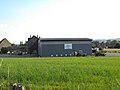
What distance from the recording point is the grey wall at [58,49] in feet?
284

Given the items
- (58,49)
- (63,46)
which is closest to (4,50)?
(58,49)

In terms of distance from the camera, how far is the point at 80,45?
3514 inches

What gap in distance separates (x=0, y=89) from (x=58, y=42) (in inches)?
3003

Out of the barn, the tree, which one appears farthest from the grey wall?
the tree

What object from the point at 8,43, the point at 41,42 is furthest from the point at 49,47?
the point at 8,43

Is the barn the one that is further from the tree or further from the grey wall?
the tree

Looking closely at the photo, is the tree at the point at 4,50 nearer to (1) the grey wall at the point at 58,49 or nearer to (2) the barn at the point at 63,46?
(2) the barn at the point at 63,46

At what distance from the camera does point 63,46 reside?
8838cm

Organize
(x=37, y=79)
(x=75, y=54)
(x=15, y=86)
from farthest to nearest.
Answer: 1. (x=75, y=54)
2. (x=37, y=79)
3. (x=15, y=86)

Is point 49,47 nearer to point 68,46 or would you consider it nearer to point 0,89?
point 68,46

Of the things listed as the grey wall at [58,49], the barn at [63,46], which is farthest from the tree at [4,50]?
the grey wall at [58,49]

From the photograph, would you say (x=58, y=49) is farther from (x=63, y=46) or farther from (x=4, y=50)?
(x=4, y=50)

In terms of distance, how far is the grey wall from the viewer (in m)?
86.5

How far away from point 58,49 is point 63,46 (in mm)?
1870
